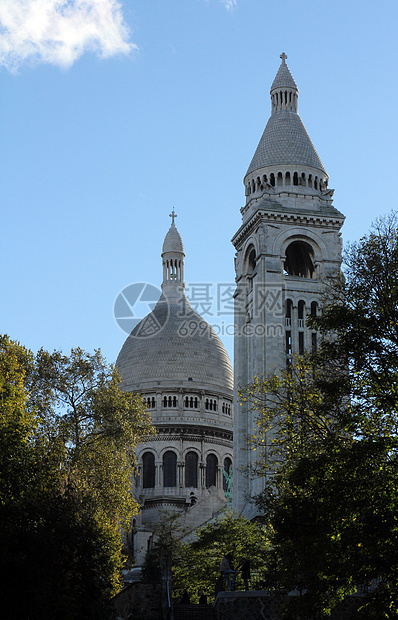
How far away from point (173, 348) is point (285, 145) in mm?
40089

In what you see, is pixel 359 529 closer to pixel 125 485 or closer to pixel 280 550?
pixel 280 550

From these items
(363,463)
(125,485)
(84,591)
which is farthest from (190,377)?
(363,463)

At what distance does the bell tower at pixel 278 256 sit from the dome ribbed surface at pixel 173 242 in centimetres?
4209

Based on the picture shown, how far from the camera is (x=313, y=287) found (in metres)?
68.4

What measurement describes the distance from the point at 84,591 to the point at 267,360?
125ft

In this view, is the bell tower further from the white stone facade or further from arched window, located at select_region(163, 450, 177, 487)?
arched window, located at select_region(163, 450, 177, 487)

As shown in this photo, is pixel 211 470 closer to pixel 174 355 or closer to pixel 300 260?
pixel 174 355

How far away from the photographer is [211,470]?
99562 mm

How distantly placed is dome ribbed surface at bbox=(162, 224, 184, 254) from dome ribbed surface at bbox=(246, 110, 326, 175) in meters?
41.8

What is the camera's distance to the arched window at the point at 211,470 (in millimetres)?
98750

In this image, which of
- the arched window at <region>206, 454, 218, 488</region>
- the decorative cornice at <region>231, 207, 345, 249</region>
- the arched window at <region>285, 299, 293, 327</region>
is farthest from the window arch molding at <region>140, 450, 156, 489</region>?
the decorative cornice at <region>231, 207, 345, 249</region>

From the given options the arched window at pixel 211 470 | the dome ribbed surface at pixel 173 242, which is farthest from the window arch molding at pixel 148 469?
the dome ribbed surface at pixel 173 242

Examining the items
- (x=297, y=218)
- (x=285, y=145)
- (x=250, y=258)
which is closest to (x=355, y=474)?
(x=297, y=218)

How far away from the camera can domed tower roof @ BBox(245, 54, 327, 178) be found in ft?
234
